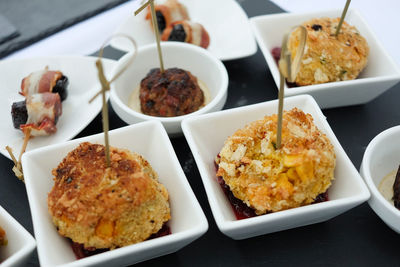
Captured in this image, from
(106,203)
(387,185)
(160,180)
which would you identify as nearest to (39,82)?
(160,180)

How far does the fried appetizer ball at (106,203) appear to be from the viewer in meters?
1.45

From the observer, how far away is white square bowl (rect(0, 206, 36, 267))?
1399 mm

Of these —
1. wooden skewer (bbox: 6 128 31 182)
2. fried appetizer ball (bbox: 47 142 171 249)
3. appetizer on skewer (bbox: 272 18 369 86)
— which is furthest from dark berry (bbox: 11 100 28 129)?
appetizer on skewer (bbox: 272 18 369 86)

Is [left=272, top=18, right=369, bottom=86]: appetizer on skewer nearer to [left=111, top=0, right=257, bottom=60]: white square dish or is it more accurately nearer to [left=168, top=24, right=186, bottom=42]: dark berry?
[left=111, top=0, right=257, bottom=60]: white square dish

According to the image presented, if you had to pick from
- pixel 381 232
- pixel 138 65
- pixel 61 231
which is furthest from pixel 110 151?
pixel 381 232

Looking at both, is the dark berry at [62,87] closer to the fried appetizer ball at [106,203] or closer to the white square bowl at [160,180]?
the white square bowl at [160,180]

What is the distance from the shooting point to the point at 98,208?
144cm

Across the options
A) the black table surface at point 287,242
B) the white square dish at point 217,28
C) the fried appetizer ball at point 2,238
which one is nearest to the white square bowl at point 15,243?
the fried appetizer ball at point 2,238

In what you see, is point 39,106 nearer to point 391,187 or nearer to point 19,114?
point 19,114

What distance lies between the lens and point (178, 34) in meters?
2.58

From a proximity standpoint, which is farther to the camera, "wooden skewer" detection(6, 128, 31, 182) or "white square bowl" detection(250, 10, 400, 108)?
"white square bowl" detection(250, 10, 400, 108)

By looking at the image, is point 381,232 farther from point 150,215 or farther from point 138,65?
point 138,65

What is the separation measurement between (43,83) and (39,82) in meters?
0.02

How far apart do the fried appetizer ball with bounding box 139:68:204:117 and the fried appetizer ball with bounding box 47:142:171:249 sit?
568 millimetres
